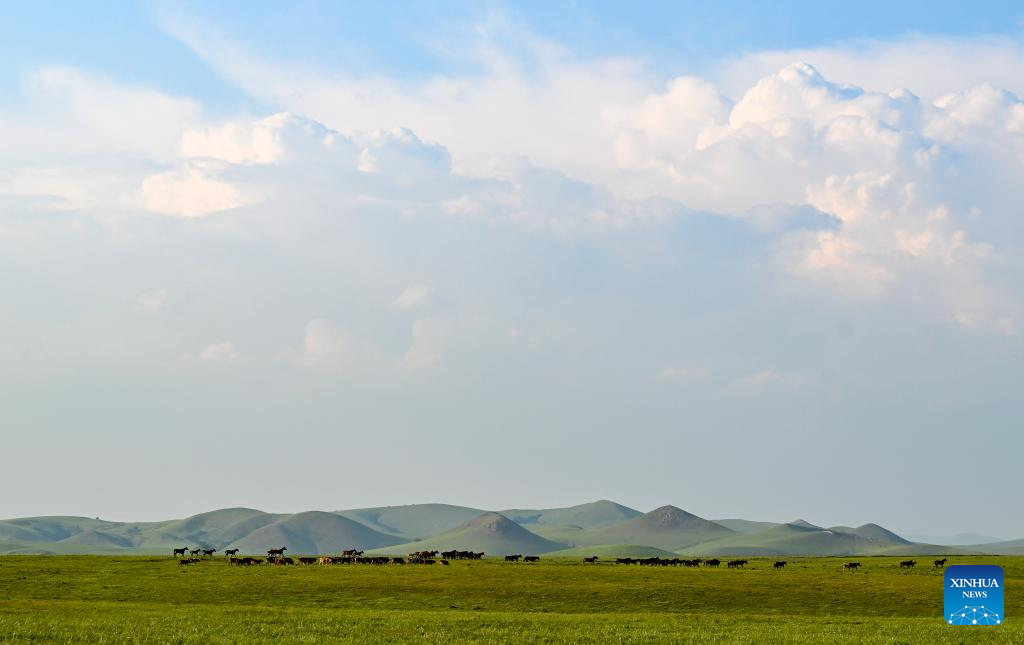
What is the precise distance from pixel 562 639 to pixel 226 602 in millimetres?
32137

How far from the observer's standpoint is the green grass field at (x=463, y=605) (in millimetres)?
49219

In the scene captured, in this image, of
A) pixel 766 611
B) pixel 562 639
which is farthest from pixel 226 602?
pixel 766 611

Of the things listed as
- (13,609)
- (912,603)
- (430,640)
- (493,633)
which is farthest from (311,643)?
(912,603)

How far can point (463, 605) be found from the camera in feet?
234

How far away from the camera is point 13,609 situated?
58.2 metres

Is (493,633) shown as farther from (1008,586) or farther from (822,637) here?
(1008,586)

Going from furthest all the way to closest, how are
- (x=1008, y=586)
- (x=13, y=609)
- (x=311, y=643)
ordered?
(x=1008, y=586) → (x=13, y=609) → (x=311, y=643)

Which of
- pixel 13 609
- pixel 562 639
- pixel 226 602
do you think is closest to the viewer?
pixel 562 639

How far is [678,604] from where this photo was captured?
7488 cm

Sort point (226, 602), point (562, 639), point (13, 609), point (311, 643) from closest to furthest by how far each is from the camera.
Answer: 1. point (311, 643)
2. point (562, 639)
3. point (13, 609)
4. point (226, 602)

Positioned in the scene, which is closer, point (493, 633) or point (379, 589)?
point (493, 633)

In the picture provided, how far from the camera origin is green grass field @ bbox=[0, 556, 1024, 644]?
161 feet

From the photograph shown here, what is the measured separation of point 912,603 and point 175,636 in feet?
178

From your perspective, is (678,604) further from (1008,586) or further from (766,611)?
(1008,586)
